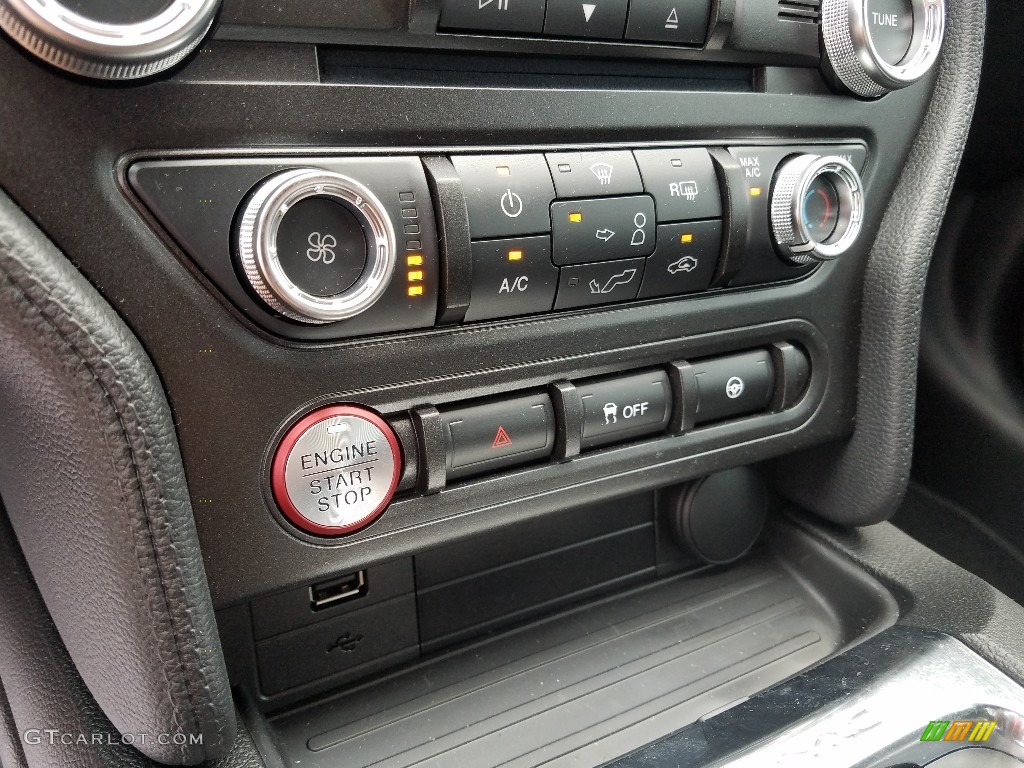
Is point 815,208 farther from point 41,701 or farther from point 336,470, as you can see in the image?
point 41,701

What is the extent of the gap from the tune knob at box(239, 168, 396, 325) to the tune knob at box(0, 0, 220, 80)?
8cm

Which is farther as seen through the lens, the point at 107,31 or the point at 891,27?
the point at 891,27

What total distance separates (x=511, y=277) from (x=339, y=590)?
297 millimetres

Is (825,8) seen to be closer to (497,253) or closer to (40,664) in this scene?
(497,253)

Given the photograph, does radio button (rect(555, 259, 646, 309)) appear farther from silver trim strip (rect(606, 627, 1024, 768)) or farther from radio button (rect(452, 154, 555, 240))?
silver trim strip (rect(606, 627, 1024, 768))

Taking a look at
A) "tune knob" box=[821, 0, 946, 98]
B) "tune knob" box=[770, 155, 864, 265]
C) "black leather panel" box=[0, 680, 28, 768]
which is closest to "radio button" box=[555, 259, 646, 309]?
"tune knob" box=[770, 155, 864, 265]

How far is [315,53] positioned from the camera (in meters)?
0.43

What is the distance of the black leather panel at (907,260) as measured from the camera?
661 millimetres

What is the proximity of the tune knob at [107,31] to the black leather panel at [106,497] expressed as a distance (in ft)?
0.25

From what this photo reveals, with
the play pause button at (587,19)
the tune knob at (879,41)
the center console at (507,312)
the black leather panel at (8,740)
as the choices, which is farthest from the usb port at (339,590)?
the tune knob at (879,41)

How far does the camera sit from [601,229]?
0.52 metres

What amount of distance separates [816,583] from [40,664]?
0.67 meters

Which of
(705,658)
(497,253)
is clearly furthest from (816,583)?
(497,253)

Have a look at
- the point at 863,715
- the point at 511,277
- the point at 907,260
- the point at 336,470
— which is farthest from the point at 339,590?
the point at 907,260
